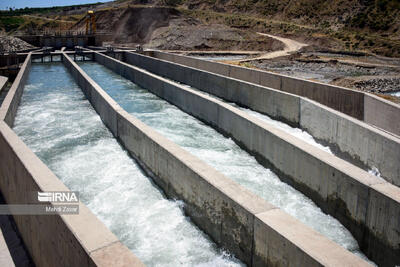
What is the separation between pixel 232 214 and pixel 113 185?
4.18m

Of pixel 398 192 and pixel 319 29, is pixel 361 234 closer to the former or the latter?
pixel 398 192

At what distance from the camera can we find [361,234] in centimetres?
799

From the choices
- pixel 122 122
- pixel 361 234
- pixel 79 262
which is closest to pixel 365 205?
pixel 361 234

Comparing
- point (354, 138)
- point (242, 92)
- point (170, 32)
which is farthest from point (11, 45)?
point (354, 138)

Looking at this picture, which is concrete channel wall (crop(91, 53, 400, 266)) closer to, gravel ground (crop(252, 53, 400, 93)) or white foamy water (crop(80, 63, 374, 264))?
white foamy water (crop(80, 63, 374, 264))

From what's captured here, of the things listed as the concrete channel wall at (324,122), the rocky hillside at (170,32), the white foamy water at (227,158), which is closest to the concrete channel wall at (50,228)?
the white foamy water at (227,158)

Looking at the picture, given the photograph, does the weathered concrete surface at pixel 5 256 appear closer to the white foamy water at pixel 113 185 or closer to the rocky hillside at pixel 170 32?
the white foamy water at pixel 113 185

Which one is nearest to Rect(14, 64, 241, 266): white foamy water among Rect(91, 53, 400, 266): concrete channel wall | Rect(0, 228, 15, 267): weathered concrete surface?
Rect(0, 228, 15, 267): weathered concrete surface

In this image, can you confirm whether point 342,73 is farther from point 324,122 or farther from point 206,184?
point 206,184

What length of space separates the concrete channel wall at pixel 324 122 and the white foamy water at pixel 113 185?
5.76m

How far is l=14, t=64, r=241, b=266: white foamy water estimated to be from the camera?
7336 mm

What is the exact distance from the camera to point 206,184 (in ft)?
25.5

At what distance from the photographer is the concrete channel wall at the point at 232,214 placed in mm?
5477

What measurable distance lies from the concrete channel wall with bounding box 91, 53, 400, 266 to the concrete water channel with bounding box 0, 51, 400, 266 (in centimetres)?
3
